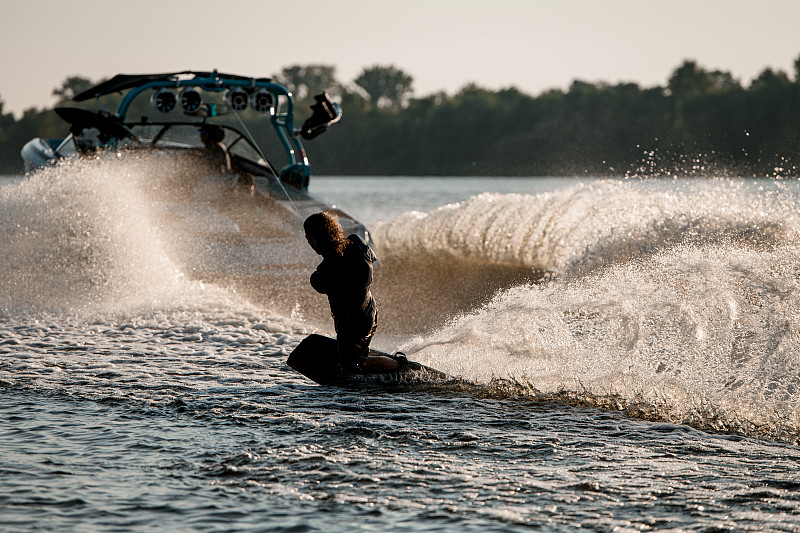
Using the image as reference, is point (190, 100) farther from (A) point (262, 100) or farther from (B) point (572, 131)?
(B) point (572, 131)

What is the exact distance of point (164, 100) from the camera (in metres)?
11.7

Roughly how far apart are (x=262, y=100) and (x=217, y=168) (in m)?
1.06

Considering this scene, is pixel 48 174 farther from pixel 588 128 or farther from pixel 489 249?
pixel 588 128

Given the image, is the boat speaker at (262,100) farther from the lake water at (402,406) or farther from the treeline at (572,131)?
the treeline at (572,131)

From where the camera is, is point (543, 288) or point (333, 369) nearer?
point (333, 369)

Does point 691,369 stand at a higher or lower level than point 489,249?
lower

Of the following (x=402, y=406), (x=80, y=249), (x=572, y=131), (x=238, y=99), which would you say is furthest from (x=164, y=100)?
(x=572, y=131)

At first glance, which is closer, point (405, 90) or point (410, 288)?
point (410, 288)

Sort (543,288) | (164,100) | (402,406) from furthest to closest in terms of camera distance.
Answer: (164,100)
(543,288)
(402,406)

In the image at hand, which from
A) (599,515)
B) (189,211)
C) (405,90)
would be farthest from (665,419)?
(405,90)

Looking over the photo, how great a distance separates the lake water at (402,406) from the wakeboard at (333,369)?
0.11m

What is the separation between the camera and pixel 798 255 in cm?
816

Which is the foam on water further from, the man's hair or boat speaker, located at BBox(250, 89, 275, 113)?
the man's hair

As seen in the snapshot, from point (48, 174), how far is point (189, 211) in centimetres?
167
